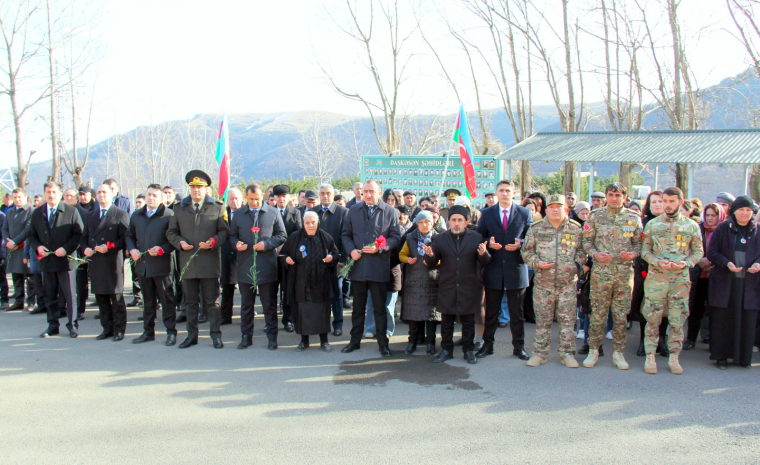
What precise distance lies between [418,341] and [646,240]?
302cm

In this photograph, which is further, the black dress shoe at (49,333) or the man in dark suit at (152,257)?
the black dress shoe at (49,333)

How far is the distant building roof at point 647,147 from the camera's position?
1412 centimetres

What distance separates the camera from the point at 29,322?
849 cm

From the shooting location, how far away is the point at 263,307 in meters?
6.95

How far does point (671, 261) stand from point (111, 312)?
7.23 meters

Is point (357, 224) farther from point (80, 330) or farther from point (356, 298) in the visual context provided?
point (80, 330)

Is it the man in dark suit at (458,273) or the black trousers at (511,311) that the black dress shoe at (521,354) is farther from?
the man in dark suit at (458,273)

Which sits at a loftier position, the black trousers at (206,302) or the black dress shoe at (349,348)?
the black trousers at (206,302)

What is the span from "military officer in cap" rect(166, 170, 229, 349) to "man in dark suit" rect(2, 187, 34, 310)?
392cm

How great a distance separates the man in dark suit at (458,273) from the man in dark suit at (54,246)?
5.16 m

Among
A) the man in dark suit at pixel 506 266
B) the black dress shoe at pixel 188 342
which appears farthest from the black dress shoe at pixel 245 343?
the man in dark suit at pixel 506 266

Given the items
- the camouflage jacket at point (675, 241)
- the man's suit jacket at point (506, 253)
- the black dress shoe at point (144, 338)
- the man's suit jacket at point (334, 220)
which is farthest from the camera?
the man's suit jacket at point (334, 220)

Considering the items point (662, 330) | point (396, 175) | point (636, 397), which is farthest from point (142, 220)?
point (396, 175)

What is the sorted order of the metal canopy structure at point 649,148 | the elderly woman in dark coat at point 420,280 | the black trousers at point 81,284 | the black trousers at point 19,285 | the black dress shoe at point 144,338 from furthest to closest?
the metal canopy structure at point 649,148, the black trousers at point 19,285, the black trousers at point 81,284, the black dress shoe at point 144,338, the elderly woman in dark coat at point 420,280
